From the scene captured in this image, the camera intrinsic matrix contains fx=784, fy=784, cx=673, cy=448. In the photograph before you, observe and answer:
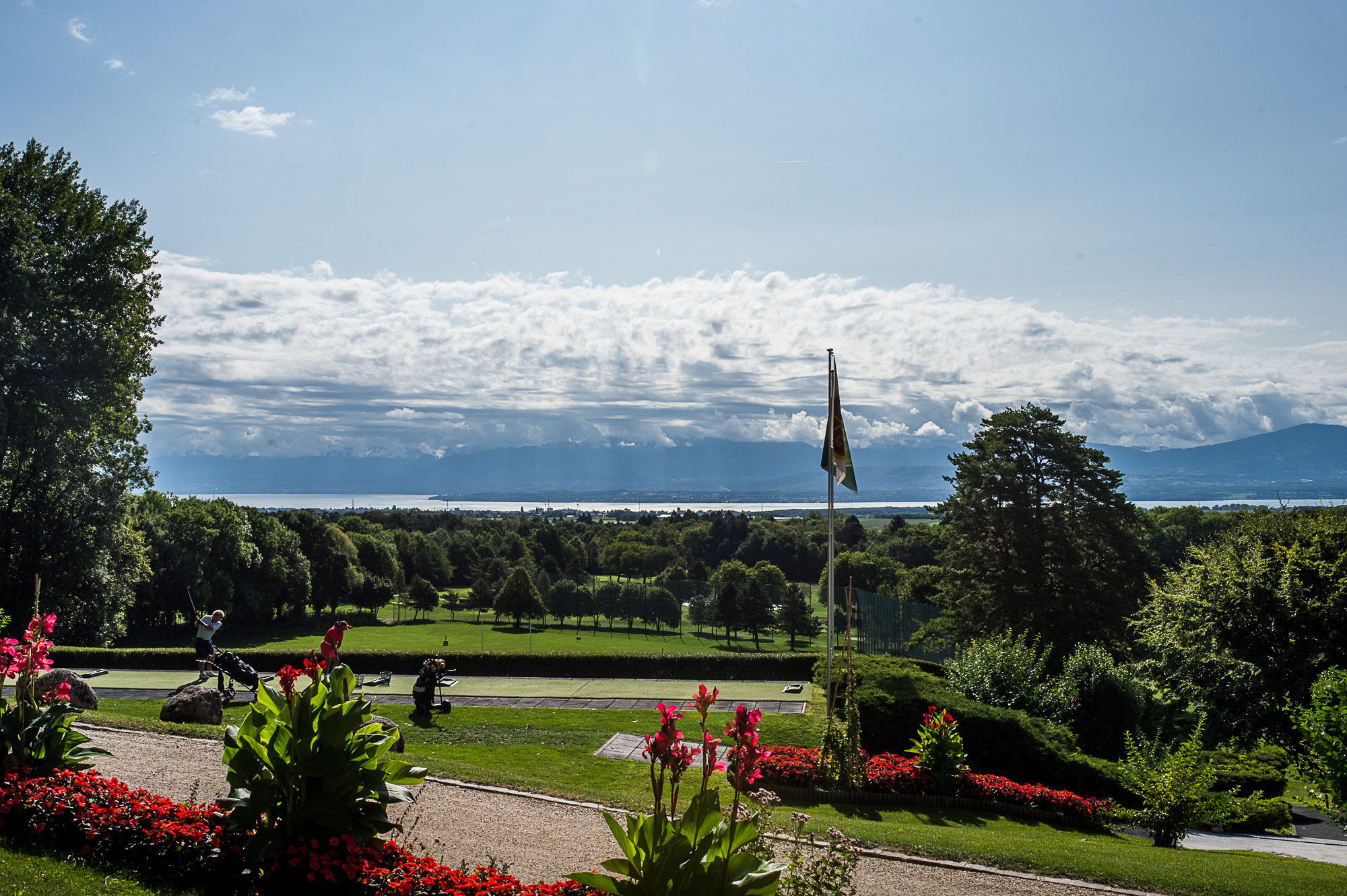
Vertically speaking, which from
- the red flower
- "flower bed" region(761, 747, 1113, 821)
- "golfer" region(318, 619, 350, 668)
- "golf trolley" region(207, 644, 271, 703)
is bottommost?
"flower bed" region(761, 747, 1113, 821)

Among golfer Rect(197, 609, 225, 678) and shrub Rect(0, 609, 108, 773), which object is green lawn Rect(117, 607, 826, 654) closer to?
golfer Rect(197, 609, 225, 678)

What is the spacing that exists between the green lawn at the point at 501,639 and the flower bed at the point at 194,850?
32862 mm

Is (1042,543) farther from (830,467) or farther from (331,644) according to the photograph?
(331,644)

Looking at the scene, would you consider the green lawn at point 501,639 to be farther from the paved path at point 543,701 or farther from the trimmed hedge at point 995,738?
the trimmed hedge at point 995,738

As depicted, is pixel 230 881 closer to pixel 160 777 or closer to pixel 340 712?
pixel 340 712

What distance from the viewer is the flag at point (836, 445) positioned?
43.8 feet

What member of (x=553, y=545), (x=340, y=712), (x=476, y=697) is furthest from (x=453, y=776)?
(x=553, y=545)

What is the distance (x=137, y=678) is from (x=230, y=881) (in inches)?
723

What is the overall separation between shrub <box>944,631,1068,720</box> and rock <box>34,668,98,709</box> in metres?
16.2

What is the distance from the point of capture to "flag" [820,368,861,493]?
13.4 meters

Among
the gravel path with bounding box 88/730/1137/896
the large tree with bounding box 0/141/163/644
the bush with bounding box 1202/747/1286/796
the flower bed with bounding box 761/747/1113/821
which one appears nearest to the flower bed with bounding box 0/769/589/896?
the gravel path with bounding box 88/730/1137/896

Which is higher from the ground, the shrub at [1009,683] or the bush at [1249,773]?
the shrub at [1009,683]

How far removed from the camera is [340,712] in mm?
5195

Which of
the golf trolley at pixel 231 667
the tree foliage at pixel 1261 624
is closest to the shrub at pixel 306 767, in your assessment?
the golf trolley at pixel 231 667
